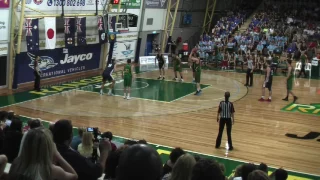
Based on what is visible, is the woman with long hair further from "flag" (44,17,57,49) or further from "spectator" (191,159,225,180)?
"flag" (44,17,57,49)

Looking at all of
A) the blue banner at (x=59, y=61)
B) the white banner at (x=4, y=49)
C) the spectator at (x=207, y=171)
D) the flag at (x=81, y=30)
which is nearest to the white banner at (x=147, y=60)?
the blue banner at (x=59, y=61)

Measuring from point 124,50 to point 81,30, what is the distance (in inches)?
225

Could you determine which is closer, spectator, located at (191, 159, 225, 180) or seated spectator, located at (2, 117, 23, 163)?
spectator, located at (191, 159, 225, 180)

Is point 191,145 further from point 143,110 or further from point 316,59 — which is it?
point 316,59

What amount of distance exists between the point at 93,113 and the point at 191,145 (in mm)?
4832

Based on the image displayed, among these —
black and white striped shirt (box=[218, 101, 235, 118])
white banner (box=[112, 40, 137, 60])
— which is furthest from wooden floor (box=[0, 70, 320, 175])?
white banner (box=[112, 40, 137, 60])

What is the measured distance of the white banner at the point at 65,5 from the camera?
2045 centimetres

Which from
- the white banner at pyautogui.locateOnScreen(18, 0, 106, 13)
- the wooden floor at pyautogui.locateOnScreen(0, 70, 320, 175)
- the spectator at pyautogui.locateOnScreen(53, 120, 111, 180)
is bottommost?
the wooden floor at pyautogui.locateOnScreen(0, 70, 320, 175)

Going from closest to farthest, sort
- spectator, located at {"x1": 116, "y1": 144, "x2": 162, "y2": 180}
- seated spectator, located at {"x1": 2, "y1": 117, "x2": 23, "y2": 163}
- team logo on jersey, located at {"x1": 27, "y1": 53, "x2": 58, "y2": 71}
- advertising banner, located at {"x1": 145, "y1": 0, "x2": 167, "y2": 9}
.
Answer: spectator, located at {"x1": 116, "y1": 144, "x2": 162, "y2": 180} → seated spectator, located at {"x1": 2, "y1": 117, "x2": 23, "y2": 163} → team logo on jersey, located at {"x1": 27, "y1": 53, "x2": 58, "y2": 71} → advertising banner, located at {"x1": 145, "y1": 0, "x2": 167, "y2": 9}

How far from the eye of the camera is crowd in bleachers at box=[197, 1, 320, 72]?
2645cm

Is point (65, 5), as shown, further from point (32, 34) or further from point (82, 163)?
point (82, 163)

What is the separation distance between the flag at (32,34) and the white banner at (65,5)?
2.65 ft

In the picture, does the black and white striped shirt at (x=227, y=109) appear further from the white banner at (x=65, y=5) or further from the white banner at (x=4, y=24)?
the white banner at (x=65, y=5)

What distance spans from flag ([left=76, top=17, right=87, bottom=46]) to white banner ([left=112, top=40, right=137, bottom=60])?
168 inches
